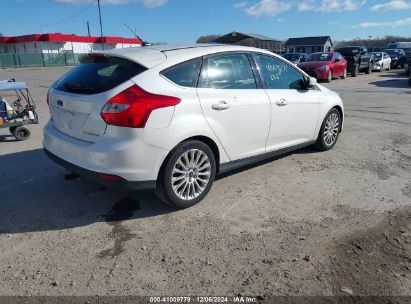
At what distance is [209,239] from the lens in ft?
11.1

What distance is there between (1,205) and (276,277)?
313 centimetres

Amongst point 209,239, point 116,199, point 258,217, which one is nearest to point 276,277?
point 209,239

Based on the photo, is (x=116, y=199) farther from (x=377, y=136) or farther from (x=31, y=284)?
(x=377, y=136)

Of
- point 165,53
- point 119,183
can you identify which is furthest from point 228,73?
point 119,183

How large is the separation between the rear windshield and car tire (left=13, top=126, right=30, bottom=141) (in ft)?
10.8

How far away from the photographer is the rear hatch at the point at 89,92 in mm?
3477

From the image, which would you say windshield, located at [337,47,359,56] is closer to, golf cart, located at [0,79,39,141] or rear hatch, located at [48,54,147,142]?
golf cart, located at [0,79,39,141]

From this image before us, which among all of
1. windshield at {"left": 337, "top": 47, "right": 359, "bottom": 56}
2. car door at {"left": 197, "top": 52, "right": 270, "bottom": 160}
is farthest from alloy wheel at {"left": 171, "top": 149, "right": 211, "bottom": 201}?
windshield at {"left": 337, "top": 47, "right": 359, "bottom": 56}

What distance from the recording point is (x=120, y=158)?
3.40 metres

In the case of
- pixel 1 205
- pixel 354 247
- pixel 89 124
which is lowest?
pixel 354 247

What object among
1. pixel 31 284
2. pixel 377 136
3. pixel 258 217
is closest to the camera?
pixel 31 284

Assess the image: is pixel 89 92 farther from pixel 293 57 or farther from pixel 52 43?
pixel 52 43

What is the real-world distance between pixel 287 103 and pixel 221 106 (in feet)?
4.28

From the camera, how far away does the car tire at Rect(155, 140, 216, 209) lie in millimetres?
3709
